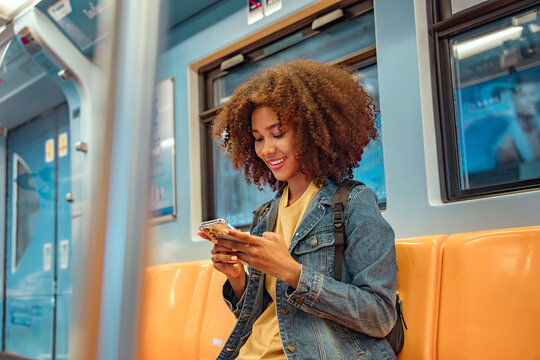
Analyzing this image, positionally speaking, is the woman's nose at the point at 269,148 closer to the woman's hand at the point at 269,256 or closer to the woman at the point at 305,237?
the woman at the point at 305,237

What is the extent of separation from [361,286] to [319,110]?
636 mm

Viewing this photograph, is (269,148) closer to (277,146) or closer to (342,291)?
(277,146)

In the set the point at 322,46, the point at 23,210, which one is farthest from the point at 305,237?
the point at 322,46

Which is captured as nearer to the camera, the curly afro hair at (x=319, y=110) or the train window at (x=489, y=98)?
the curly afro hair at (x=319, y=110)

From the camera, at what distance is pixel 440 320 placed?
1.67m

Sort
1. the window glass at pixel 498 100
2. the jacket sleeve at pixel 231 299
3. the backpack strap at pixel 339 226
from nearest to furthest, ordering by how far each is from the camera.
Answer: the backpack strap at pixel 339 226 < the jacket sleeve at pixel 231 299 < the window glass at pixel 498 100

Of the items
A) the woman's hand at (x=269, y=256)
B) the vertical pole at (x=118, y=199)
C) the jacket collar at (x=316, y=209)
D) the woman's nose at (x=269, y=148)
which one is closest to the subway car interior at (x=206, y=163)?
the vertical pole at (x=118, y=199)

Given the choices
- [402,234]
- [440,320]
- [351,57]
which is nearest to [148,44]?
[440,320]

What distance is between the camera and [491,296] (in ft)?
5.13

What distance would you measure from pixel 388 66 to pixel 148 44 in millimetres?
2407

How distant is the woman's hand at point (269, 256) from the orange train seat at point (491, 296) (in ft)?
2.30

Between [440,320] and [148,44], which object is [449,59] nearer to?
[440,320]

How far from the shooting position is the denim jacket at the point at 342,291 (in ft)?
4.12

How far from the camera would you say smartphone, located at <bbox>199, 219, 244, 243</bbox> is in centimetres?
124
